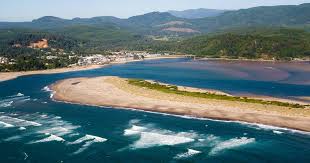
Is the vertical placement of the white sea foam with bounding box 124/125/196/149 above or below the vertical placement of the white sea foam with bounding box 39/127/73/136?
below

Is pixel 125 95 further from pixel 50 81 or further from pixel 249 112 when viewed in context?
pixel 50 81

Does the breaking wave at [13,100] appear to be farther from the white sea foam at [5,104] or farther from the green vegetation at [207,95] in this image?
the green vegetation at [207,95]

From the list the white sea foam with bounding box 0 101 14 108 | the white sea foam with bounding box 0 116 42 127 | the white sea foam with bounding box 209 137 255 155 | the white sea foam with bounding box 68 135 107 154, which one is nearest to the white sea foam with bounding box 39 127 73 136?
the white sea foam with bounding box 0 116 42 127

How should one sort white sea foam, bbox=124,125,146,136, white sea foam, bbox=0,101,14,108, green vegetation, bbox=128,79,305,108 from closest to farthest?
white sea foam, bbox=124,125,146,136 < green vegetation, bbox=128,79,305,108 < white sea foam, bbox=0,101,14,108

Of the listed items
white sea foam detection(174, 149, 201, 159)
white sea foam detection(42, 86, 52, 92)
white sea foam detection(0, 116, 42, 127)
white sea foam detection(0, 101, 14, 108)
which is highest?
white sea foam detection(42, 86, 52, 92)

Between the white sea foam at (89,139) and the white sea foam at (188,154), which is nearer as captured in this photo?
the white sea foam at (188,154)

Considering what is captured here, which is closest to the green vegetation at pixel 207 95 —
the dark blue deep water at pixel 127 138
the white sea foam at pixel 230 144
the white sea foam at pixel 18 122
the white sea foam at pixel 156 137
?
the dark blue deep water at pixel 127 138

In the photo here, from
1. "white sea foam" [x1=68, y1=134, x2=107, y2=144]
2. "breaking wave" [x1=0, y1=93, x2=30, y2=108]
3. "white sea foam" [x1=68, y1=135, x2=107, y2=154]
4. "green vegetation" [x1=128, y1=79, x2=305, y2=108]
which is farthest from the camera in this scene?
"breaking wave" [x1=0, y1=93, x2=30, y2=108]

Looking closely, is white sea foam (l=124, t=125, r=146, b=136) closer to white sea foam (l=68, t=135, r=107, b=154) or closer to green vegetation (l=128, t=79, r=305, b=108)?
white sea foam (l=68, t=135, r=107, b=154)
